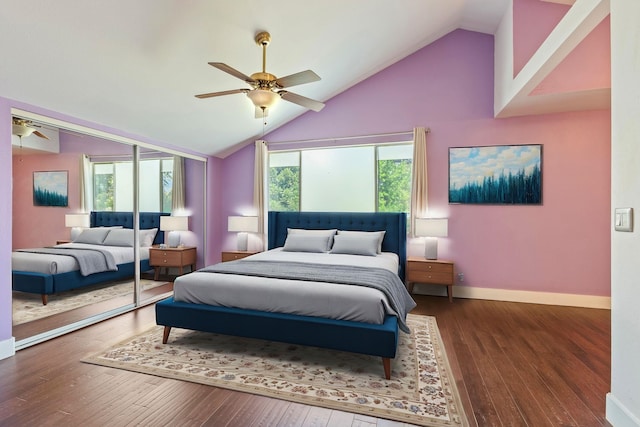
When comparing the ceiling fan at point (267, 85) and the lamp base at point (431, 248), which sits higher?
the ceiling fan at point (267, 85)

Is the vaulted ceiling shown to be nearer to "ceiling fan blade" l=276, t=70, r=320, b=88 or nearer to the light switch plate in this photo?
"ceiling fan blade" l=276, t=70, r=320, b=88

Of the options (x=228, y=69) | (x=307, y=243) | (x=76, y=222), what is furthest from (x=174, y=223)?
(x=228, y=69)

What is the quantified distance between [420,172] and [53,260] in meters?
4.65

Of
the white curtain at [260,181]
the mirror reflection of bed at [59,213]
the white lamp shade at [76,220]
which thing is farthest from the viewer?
the white curtain at [260,181]

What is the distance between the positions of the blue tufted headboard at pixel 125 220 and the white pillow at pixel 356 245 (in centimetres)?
259

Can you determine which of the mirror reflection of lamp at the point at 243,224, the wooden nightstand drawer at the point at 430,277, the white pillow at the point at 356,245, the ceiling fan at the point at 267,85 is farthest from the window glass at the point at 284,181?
the ceiling fan at the point at 267,85

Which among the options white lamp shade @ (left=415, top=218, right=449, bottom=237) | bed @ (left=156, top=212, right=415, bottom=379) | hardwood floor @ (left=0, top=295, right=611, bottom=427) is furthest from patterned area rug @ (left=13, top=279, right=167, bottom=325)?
white lamp shade @ (left=415, top=218, right=449, bottom=237)

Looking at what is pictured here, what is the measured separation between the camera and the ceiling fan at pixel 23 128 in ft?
8.79

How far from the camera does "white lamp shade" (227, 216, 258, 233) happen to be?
16.7 ft

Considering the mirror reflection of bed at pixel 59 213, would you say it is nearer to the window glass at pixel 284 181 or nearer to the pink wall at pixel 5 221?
the pink wall at pixel 5 221

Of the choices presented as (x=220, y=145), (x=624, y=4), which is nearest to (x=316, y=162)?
(x=220, y=145)

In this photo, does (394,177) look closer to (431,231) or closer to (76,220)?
(431,231)

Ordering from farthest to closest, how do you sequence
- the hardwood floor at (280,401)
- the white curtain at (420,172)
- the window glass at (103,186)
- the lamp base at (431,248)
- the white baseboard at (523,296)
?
1. the white curtain at (420,172)
2. the lamp base at (431,248)
3. the white baseboard at (523,296)
4. the window glass at (103,186)
5. the hardwood floor at (280,401)

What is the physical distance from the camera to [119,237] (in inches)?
152
